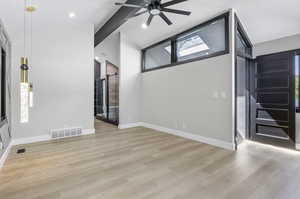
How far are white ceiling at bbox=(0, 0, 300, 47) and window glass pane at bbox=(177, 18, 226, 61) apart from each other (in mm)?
252

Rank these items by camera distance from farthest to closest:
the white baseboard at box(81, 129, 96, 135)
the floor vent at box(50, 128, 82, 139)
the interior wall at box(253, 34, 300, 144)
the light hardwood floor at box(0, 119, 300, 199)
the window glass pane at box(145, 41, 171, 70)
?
the window glass pane at box(145, 41, 171, 70)
the white baseboard at box(81, 129, 96, 135)
the floor vent at box(50, 128, 82, 139)
the interior wall at box(253, 34, 300, 144)
the light hardwood floor at box(0, 119, 300, 199)

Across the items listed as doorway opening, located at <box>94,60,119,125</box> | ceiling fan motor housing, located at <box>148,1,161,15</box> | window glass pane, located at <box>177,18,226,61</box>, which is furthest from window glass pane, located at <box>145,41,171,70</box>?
ceiling fan motor housing, located at <box>148,1,161,15</box>

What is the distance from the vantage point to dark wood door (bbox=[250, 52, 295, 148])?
328 cm

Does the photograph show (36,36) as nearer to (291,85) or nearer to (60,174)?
(60,174)

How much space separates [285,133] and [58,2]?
560 centimetres

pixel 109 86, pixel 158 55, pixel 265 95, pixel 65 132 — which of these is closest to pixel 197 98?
pixel 265 95

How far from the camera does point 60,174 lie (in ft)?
7.31

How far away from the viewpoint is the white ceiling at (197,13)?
9.18ft

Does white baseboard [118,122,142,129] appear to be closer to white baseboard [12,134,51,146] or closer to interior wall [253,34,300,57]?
white baseboard [12,134,51,146]

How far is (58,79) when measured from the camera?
4.09 m

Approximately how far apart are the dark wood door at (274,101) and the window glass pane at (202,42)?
1.17 meters

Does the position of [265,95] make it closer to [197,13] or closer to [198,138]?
[198,138]

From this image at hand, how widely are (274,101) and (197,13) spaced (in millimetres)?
2703

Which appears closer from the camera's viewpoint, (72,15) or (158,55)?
(72,15)
